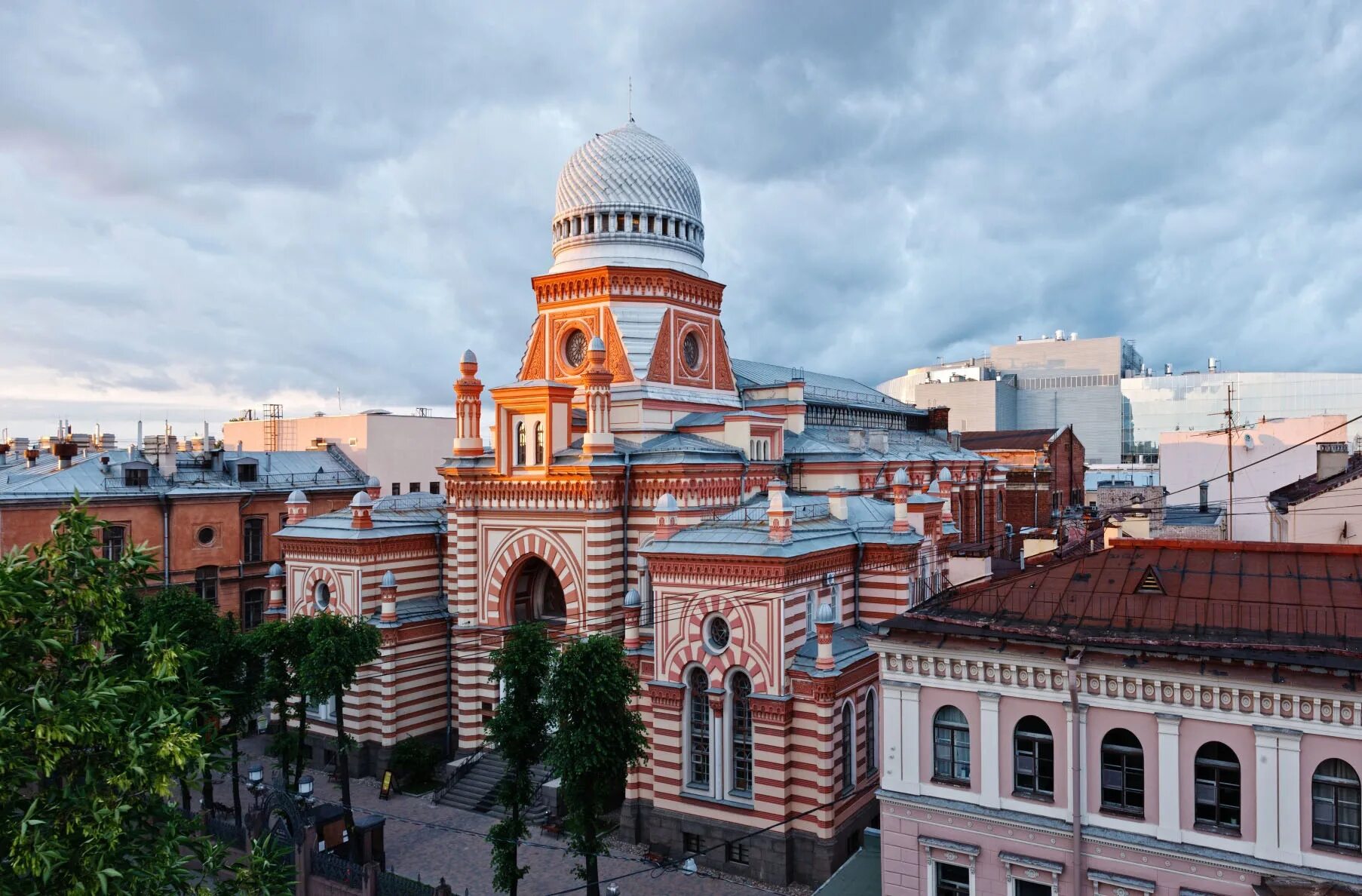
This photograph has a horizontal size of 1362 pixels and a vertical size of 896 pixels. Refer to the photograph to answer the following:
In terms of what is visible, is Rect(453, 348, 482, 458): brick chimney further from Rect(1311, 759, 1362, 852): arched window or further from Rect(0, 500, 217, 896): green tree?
Rect(1311, 759, 1362, 852): arched window

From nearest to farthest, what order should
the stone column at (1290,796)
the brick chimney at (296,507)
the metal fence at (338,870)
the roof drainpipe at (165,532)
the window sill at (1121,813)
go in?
the stone column at (1290,796), the window sill at (1121,813), the metal fence at (338,870), the brick chimney at (296,507), the roof drainpipe at (165,532)

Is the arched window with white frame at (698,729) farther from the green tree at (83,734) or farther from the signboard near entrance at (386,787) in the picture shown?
the green tree at (83,734)

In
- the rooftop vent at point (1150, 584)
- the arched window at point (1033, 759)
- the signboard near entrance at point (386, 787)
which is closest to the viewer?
the arched window at point (1033, 759)

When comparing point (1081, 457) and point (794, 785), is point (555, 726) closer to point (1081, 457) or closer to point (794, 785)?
point (794, 785)

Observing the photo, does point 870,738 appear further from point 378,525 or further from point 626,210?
point 626,210

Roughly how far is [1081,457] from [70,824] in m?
80.8

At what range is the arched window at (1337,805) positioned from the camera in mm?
15758

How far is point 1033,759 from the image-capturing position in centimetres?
1836

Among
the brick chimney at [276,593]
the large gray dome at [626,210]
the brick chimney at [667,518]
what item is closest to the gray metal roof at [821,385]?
the large gray dome at [626,210]

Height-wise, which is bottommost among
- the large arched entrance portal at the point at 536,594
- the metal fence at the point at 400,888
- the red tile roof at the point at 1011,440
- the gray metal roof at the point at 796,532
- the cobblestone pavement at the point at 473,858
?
the cobblestone pavement at the point at 473,858

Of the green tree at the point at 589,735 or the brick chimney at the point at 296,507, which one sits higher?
the brick chimney at the point at 296,507

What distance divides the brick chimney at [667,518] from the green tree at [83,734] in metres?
15.7

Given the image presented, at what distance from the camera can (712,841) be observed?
26.1 meters

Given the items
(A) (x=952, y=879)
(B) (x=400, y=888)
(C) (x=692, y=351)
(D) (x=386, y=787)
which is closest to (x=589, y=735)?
(B) (x=400, y=888)
